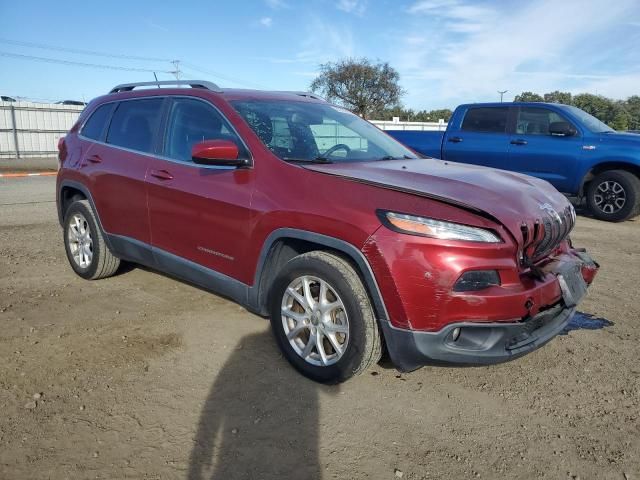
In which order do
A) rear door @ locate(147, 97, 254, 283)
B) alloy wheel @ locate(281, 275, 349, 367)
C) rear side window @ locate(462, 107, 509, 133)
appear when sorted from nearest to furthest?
1. alloy wheel @ locate(281, 275, 349, 367)
2. rear door @ locate(147, 97, 254, 283)
3. rear side window @ locate(462, 107, 509, 133)

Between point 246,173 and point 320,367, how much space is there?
4.35 feet

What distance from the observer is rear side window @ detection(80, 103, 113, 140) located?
489 cm

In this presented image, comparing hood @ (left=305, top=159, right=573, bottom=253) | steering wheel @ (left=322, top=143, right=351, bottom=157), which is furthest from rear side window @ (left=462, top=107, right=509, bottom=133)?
steering wheel @ (left=322, top=143, right=351, bottom=157)

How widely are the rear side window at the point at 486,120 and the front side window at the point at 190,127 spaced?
22.5 ft

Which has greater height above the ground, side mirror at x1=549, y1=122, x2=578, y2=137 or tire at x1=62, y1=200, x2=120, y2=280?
side mirror at x1=549, y1=122, x2=578, y2=137

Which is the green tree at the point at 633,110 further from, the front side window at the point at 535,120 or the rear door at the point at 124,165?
the rear door at the point at 124,165

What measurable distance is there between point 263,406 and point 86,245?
9.80 ft

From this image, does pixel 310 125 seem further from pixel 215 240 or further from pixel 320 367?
pixel 320 367

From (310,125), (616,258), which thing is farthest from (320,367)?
(616,258)

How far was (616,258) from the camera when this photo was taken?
6.28 metres

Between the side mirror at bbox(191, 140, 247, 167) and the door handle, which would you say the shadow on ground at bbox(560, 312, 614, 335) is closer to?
the side mirror at bbox(191, 140, 247, 167)

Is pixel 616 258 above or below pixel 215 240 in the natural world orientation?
below

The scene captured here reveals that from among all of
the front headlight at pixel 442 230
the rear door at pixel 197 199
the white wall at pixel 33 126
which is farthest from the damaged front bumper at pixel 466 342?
the white wall at pixel 33 126

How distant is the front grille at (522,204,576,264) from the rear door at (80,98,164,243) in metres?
2.83
